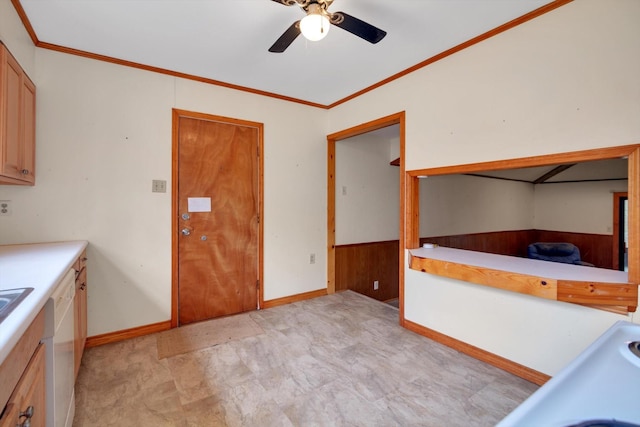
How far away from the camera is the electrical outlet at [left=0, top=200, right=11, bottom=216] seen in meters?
2.13

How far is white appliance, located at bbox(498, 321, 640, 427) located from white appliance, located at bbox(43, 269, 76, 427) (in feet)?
5.06

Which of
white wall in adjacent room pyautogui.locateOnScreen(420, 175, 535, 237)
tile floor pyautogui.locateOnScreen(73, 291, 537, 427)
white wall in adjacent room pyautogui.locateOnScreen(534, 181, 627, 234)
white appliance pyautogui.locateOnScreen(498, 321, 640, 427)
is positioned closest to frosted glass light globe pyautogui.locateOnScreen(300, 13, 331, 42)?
white appliance pyautogui.locateOnScreen(498, 321, 640, 427)

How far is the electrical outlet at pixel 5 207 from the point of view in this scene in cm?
213

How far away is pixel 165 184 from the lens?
108 inches

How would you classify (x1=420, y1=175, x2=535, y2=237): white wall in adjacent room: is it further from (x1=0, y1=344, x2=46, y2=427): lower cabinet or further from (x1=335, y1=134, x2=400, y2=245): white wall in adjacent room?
(x1=0, y1=344, x2=46, y2=427): lower cabinet

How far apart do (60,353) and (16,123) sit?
5.05ft

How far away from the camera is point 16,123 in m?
1.84

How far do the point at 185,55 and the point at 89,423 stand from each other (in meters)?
2.67

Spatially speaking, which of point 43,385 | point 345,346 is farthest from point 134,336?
point 345,346

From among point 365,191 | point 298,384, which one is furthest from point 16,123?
point 365,191

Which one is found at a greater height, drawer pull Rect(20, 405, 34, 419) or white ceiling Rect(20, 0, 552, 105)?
white ceiling Rect(20, 0, 552, 105)

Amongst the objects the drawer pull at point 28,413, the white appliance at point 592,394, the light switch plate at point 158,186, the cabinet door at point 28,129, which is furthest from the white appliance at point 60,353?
the white appliance at point 592,394

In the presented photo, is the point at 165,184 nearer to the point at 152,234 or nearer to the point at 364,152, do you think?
the point at 152,234

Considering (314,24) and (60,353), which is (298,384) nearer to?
(60,353)
